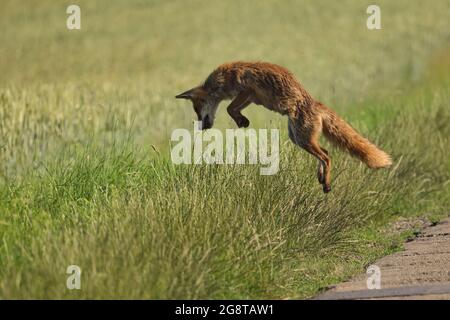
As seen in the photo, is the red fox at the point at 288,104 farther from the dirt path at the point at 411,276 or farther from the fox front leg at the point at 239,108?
the dirt path at the point at 411,276

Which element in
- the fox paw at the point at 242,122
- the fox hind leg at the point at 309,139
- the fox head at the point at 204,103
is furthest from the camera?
the fox head at the point at 204,103

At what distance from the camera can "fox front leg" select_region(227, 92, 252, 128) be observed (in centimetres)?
1134

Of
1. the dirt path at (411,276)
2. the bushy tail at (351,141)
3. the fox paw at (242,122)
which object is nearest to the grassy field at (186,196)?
the dirt path at (411,276)

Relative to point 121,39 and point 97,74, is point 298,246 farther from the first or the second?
point 121,39

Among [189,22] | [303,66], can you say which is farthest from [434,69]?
[189,22]

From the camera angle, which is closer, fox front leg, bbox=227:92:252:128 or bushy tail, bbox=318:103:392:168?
fox front leg, bbox=227:92:252:128

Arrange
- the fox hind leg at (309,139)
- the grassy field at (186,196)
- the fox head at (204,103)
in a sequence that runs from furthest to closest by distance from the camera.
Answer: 1. the fox head at (204,103)
2. the fox hind leg at (309,139)
3. the grassy field at (186,196)

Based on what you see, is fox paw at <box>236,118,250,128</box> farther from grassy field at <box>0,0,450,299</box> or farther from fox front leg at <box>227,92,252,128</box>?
grassy field at <box>0,0,450,299</box>

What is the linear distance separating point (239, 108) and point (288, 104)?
0.48 m

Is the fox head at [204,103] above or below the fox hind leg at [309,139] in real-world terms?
above

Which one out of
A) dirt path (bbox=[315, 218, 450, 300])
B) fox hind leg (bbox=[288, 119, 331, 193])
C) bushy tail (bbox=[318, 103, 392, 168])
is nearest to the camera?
dirt path (bbox=[315, 218, 450, 300])

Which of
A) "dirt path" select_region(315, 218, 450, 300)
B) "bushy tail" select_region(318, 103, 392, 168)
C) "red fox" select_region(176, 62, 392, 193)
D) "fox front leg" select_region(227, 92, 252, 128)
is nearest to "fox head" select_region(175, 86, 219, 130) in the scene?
"red fox" select_region(176, 62, 392, 193)

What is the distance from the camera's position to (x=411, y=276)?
10.4m

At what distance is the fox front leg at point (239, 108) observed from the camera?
11.3 metres
